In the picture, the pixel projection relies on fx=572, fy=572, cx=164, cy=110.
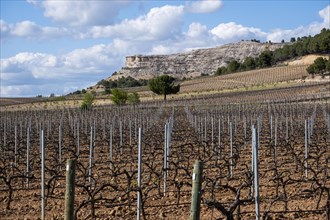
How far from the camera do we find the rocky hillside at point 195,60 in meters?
149

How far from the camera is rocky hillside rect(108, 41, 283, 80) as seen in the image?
14875cm

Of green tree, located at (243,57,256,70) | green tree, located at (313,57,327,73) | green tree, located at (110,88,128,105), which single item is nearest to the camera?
green tree, located at (110,88,128,105)

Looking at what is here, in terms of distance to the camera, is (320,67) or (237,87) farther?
(320,67)

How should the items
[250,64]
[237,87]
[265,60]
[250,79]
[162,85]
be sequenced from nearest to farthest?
[162,85] → [237,87] → [250,79] → [265,60] → [250,64]

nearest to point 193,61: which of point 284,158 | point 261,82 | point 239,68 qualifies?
point 239,68

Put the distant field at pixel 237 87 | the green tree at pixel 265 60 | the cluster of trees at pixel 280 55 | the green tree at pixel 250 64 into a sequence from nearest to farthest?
the distant field at pixel 237 87, the cluster of trees at pixel 280 55, the green tree at pixel 265 60, the green tree at pixel 250 64

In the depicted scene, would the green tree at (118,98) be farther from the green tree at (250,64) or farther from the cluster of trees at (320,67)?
the green tree at (250,64)

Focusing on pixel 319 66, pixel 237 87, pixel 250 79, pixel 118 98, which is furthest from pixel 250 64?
pixel 118 98

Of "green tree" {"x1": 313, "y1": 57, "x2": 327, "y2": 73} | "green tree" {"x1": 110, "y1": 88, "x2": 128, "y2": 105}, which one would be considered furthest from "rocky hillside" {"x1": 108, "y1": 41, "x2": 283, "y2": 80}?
"green tree" {"x1": 110, "y1": 88, "x2": 128, "y2": 105}

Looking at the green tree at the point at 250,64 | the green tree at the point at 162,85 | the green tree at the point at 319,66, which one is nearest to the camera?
the green tree at the point at 162,85

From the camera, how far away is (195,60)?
158250 millimetres

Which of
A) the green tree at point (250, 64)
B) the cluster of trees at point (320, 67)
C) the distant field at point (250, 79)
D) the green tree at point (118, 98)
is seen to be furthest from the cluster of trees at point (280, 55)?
the green tree at point (118, 98)

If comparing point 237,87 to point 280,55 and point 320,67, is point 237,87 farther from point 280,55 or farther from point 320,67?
point 280,55

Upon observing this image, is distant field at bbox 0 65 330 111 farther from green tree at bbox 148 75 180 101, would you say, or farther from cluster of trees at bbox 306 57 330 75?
green tree at bbox 148 75 180 101
